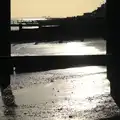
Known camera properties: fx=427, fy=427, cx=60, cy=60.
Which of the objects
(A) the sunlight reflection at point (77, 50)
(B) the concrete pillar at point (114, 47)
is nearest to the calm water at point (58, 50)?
(A) the sunlight reflection at point (77, 50)

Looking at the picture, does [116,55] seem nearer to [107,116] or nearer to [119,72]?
[119,72]

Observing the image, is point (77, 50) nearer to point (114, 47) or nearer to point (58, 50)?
point (58, 50)

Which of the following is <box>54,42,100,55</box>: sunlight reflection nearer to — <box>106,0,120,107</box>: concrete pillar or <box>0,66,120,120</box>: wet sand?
<box>0,66,120,120</box>: wet sand

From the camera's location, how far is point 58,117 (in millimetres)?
8055

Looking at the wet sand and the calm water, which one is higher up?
the wet sand

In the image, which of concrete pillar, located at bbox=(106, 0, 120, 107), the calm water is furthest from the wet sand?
the calm water

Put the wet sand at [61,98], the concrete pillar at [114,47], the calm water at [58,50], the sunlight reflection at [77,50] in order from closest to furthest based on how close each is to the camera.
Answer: the wet sand at [61,98], the concrete pillar at [114,47], the calm water at [58,50], the sunlight reflection at [77,50]

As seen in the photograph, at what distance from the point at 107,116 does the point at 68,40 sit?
49.4 m

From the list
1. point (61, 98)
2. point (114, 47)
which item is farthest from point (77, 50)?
point (114, 47)

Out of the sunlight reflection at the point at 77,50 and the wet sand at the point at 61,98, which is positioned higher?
the wet sand at the point at 61,98

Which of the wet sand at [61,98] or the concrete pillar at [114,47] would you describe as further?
the concrete pillar at [114,47]

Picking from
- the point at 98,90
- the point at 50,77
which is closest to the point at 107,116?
the point at 98,90

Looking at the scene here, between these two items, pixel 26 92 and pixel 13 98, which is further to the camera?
pixel 26 92

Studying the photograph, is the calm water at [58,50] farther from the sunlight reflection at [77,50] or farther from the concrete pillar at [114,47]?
the concrete pillar at [114,47]
